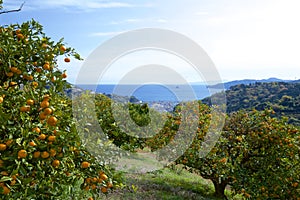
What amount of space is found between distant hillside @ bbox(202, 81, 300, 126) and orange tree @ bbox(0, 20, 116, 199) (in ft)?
84.7

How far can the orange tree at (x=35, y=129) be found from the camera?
5.86 feet

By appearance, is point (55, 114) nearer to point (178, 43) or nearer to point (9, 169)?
point (9, 169)

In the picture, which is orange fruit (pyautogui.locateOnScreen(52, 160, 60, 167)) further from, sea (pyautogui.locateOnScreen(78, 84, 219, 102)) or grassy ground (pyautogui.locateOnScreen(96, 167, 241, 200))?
grassy ground (pyautogui.locateOnScreen(96, 167, 241, 200))

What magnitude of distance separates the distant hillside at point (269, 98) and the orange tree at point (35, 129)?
84.7 feet

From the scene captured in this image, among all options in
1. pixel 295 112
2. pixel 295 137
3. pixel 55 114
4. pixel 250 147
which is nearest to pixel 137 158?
pixel 250 147

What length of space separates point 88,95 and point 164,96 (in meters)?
2.33

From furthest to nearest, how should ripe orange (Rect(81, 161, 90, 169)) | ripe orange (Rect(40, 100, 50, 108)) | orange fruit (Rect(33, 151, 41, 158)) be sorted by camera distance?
ripe orange (Rect(81, 161, 90, 169)) → ripe orange (Rect(40, 100, 50, 108)) → orange fruit (Rect(33, 151, 41, 158))

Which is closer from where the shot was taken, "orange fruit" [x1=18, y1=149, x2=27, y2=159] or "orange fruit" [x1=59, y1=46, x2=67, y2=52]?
"orange fruit" [x1=18, y1=149, x2=27, y2=159]

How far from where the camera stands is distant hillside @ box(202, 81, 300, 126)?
2912 cm

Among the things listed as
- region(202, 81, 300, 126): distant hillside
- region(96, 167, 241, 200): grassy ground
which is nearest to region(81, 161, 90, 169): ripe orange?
region(96, 167, 241, 200): grassy ground

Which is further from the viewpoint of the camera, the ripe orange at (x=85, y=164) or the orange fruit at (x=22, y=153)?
the ripe orange at (x=85, y=164)

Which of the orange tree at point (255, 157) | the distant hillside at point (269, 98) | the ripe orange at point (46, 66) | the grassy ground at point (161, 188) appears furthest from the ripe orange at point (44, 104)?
the distant hillside at point (269, 98)

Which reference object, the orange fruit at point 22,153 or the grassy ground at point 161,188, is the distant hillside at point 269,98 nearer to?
the grassy ground at point 161,188

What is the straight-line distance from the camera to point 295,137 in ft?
19.5
